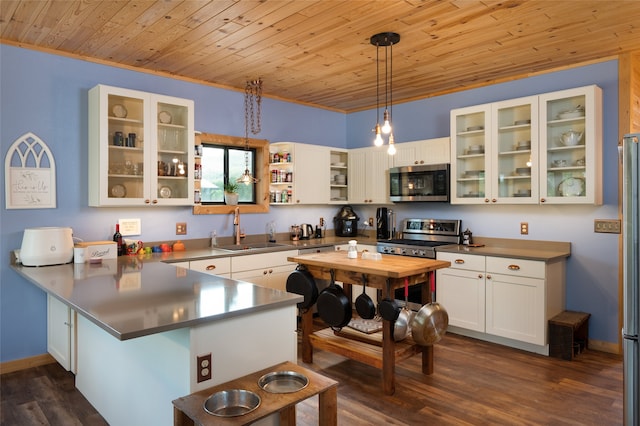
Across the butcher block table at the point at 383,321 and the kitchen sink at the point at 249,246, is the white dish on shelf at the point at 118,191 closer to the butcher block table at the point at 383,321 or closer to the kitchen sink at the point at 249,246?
the kitchen sink at the point at 249,246

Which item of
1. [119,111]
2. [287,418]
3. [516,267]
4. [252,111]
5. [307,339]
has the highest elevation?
[252,111]

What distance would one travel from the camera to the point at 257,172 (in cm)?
498

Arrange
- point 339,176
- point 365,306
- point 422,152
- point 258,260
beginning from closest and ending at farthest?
1. point 365,306
2. point 258,260
3. point 422,152
4. point 339,176

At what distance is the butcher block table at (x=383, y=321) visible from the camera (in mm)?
2992

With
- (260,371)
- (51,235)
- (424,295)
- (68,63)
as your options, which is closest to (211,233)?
(51,235)

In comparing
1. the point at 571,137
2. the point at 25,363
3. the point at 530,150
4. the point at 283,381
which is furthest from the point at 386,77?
the point at 25,363

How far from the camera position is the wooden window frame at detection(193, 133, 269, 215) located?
4466 millimetres

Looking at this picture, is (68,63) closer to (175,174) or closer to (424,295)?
(175,174)

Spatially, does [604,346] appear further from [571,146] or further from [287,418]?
[287,418]

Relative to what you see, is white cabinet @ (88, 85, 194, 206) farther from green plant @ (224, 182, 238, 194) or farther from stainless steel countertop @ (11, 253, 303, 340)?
stainless steel countertop @ (11, 253, 303, 340)

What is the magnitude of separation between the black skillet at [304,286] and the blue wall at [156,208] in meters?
1.42

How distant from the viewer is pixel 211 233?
4.51 metres

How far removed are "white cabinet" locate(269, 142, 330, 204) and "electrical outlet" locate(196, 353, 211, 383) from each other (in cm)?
325

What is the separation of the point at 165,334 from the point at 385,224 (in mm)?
3712
